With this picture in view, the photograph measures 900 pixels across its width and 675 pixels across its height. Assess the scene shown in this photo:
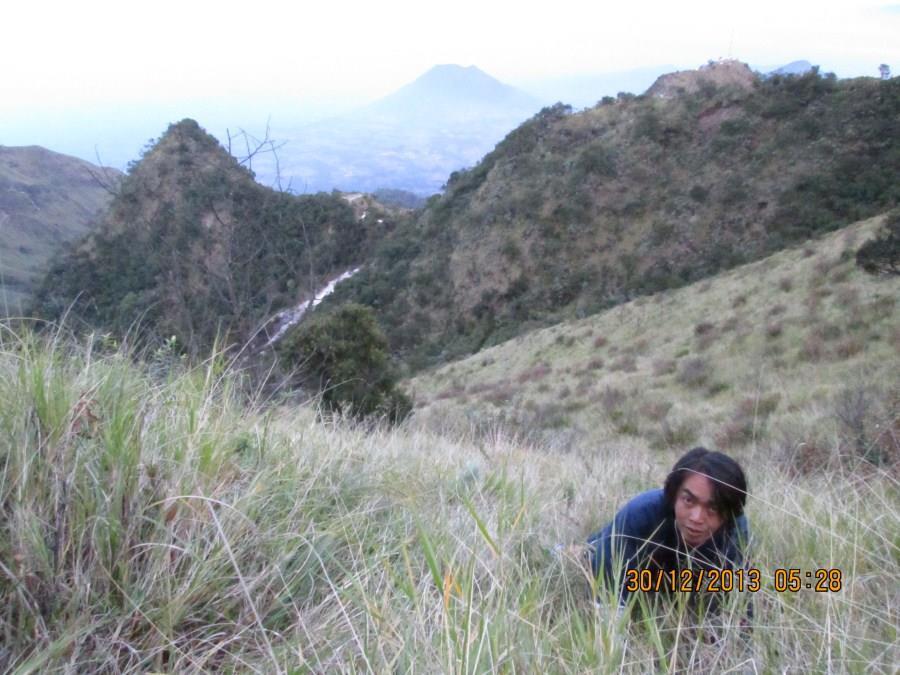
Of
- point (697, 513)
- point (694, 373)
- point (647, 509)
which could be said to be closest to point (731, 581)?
point (697, 513)

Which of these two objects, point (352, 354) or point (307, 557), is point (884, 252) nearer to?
point (352, 354)

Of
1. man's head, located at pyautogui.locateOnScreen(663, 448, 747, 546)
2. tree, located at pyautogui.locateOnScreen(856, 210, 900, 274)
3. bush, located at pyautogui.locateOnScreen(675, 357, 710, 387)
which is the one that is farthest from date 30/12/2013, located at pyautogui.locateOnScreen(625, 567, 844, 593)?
tree, located at pyautogui.locateOnScreen(856, 210, 900, 274)

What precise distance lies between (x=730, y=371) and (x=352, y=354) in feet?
23.3

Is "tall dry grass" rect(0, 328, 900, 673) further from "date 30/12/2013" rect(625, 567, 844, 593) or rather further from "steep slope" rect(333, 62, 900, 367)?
"steep slope" rect(333, 62, 900, 367)

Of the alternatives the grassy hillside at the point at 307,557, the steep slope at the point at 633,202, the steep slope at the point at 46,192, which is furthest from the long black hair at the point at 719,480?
the steep slope at the point at 46,192

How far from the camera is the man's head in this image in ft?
7.32

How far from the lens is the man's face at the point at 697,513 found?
2.22 m

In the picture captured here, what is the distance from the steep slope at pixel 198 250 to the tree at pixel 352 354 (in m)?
0.88

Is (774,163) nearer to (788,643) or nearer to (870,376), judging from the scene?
(870,376)

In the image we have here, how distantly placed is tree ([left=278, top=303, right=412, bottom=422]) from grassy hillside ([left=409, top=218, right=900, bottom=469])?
131 cm

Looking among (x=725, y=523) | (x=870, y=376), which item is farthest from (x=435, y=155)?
(x=725, y=523)

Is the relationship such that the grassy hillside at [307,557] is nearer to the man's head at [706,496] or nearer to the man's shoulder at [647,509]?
the man's head at [706,496]

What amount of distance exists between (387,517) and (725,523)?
1138 mm

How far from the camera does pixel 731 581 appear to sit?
200 centimetres
